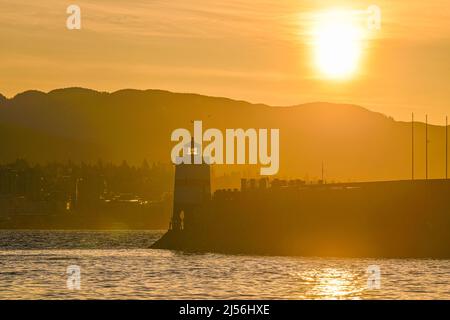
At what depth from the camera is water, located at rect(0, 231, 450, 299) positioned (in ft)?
242

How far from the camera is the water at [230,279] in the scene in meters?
73.8

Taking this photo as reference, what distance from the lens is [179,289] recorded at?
79688 millimetres

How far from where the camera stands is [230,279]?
88812 millimetres

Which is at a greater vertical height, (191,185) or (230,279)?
(191,185)
